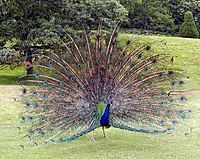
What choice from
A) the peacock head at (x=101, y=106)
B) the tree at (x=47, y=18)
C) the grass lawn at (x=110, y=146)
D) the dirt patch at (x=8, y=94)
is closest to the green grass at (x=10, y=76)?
the tree at (x=47, y=18)

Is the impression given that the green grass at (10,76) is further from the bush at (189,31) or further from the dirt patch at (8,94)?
the bush at (189,31)

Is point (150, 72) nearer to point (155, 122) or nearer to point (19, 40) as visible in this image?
point (155, 122)

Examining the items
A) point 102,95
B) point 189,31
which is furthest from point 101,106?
Result: point 189,31

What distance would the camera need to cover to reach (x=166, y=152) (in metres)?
8.89

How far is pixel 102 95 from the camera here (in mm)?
9055

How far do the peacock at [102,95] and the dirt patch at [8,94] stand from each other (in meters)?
5.73

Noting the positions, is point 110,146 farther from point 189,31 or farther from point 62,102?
point 189,31

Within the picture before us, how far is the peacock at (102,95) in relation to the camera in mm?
8828

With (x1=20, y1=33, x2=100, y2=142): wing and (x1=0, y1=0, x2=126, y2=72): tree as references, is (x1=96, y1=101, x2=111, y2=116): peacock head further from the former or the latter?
(x1=0, y1=0, x2=126, y2=72): tree

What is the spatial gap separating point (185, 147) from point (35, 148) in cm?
269

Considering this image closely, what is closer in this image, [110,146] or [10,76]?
[110,146]

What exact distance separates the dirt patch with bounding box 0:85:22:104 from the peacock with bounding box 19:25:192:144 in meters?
5.73

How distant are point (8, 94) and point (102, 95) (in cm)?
837

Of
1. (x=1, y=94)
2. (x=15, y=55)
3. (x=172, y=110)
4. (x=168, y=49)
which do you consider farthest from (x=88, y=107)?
(x=168, y=49)
